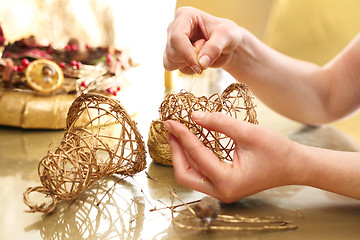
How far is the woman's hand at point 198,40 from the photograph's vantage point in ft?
1.62

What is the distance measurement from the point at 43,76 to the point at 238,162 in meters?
0.42

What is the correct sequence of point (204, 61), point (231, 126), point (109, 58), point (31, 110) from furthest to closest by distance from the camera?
point (109, 58)
point (31, 110)
point (204, 61)
point (231, 126)

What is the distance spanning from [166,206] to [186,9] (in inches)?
12.5

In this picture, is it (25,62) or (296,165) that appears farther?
(25,62)

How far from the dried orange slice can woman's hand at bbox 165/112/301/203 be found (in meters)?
0.34

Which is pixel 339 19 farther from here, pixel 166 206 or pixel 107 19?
pixel 166 206

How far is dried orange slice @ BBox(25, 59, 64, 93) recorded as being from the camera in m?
0.66

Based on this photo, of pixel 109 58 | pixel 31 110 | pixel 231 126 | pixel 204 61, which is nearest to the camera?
pixel 231 126

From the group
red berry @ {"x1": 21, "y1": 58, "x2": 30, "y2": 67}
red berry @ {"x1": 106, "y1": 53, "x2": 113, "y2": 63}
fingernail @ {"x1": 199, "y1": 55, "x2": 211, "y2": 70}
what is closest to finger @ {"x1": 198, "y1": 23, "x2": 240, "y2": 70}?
fingernail @ {"x1": 199, "y1": 55, "x2": 211, "y2": 70}

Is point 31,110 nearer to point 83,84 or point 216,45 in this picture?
point 83,84

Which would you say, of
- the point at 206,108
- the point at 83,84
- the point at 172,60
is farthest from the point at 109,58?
the point at 206,108

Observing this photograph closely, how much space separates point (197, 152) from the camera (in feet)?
1.28

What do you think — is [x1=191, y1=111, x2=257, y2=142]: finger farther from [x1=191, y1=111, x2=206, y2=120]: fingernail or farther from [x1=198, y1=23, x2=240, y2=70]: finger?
[x1=198, y1=23, x2=240, y2=70]: finger

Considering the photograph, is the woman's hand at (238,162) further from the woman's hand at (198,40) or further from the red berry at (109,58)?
the red berry at (109,58)
